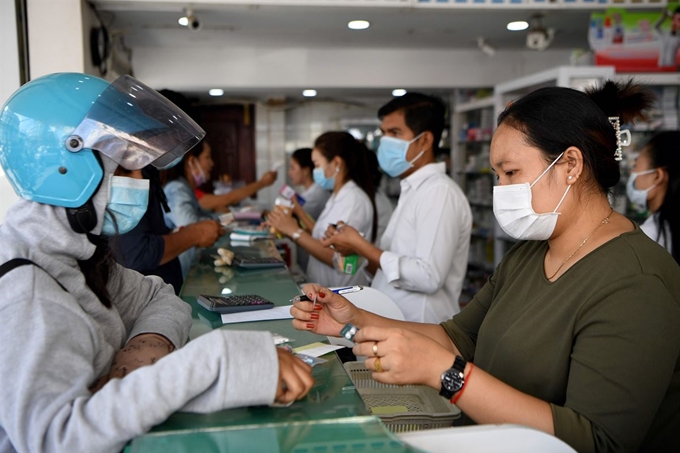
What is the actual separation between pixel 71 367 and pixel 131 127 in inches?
Answer: 20.6

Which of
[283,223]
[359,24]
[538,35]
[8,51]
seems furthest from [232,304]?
[538,35]

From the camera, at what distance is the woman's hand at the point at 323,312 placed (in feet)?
5.46

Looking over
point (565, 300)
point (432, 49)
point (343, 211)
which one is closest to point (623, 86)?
point (565, 300)

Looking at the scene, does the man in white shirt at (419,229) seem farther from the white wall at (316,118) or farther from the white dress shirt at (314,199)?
the white wall at (316,118)

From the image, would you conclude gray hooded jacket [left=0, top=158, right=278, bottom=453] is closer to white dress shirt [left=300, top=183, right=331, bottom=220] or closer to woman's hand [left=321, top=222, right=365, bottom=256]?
woman's hand [left=321, top=222, right=365, bottom=256]

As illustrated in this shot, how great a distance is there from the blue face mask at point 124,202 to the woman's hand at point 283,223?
95.6 inches

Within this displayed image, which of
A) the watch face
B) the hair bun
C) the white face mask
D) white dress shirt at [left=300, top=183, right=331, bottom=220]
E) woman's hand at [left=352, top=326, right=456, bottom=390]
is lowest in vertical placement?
the watch face

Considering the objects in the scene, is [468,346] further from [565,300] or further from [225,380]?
[225,380]

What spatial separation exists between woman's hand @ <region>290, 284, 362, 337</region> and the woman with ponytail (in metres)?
2.19

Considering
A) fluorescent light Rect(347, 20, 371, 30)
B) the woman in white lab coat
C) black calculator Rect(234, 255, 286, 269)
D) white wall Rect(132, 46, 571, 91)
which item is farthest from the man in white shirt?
white wall Rect(132, 46, 571, 91)

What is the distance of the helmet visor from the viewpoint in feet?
3.78

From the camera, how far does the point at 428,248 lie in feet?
8.58

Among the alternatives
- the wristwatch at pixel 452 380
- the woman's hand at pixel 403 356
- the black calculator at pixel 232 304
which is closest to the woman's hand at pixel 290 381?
the woman's hand at pixel 403 356

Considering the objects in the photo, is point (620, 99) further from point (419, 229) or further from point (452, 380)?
point (419, 229)
